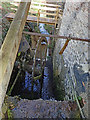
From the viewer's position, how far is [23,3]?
135 cm

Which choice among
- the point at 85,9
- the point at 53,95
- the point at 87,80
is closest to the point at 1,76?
the point at 87,80

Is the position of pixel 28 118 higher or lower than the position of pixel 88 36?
lower

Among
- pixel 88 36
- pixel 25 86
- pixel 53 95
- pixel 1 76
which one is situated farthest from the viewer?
pixel 25 86

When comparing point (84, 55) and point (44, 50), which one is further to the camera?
point (44, 50)

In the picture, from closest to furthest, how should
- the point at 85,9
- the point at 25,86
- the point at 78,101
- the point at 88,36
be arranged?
1. the point at 78,101
2. the point at 88,36
3. the point at 85,9
4. the point at 25,86

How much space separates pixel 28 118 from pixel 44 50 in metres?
3.57

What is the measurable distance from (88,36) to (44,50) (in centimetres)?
286

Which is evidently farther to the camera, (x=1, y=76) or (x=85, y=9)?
(x=85, y=9)

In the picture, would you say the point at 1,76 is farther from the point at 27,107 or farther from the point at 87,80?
the point at 87,80

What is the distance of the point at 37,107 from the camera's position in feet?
7.32

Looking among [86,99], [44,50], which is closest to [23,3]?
[86,99]

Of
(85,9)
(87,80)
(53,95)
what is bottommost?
(53,95)

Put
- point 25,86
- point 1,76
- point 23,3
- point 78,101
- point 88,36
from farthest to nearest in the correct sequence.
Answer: point 25,86
point 88,36
point 78,101
point 23,3
point 1,76

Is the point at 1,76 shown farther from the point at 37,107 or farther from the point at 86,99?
the point at 86,99
